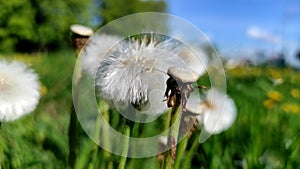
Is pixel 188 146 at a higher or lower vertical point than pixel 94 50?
lower

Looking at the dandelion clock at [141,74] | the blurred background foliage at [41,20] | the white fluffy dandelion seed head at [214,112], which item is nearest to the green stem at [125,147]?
the dandelion clock at [141,74]

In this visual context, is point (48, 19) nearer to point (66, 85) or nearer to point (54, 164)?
point (66, 85)

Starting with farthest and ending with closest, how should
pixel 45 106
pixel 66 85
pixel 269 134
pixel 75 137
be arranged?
pixel 66 85
pixel 45 106
pixel 269 134
pixel 75 137

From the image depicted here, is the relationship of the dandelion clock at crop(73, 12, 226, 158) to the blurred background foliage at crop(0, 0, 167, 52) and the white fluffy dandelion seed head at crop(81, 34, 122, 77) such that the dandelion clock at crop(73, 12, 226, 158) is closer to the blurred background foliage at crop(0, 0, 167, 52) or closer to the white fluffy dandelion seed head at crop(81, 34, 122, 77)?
the white fluffy dandelion seed head at crop(81, 34, 122, 77)

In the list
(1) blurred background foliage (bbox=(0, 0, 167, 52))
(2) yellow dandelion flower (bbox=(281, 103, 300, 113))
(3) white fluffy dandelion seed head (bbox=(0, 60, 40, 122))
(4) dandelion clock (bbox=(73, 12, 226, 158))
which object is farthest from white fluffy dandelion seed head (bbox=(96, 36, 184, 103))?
(1) blurred background foliage (bbox=(0, 0, 167, 52))

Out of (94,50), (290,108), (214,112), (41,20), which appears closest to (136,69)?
(94,50)

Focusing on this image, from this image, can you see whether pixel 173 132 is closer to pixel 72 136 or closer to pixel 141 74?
pixel 141 74

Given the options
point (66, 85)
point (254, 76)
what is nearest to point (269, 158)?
point (66, 85)
